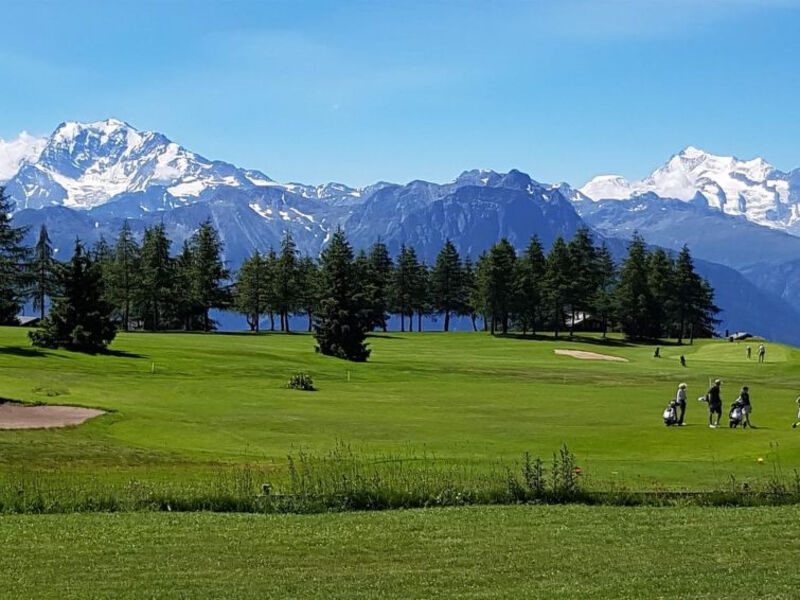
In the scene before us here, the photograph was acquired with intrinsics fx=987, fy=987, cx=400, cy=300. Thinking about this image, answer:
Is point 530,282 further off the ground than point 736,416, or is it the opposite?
point 530,282

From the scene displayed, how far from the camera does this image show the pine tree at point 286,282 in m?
128

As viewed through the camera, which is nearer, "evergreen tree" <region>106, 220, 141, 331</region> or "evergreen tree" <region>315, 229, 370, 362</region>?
"evergreen tree" <region>315, 229, 370, 362</region>

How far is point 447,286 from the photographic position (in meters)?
147

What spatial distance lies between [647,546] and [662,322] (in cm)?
11789

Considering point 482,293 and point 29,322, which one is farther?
point 29,322

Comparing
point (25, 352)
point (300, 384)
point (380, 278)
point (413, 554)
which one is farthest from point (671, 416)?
point (380, 278)

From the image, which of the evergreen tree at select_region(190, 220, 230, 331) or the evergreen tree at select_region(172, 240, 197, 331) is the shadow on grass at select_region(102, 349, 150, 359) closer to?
the evergreen tree at select_region(172, 240, 197, 331)

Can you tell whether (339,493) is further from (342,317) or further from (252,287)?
(252,287)

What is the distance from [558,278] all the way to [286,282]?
35.1 meters

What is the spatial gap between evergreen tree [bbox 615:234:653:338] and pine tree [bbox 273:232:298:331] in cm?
4165

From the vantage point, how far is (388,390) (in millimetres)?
54031

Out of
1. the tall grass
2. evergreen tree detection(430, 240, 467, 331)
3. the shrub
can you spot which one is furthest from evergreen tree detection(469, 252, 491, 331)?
the tall grass

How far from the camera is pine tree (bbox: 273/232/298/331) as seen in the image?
421ft

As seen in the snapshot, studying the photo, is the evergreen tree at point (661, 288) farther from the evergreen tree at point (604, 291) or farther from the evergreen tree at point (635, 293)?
the evergreen tree at point (604, 291)
